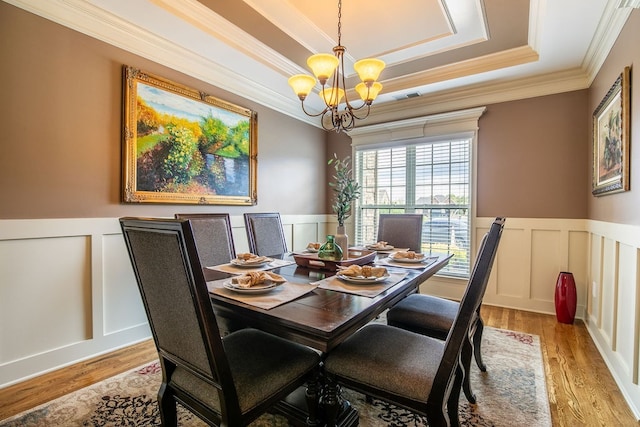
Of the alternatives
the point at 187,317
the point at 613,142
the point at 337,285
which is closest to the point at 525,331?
the point at 613,142

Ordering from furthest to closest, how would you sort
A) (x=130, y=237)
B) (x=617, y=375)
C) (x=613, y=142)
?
(x=613, y=142), (x=617, y=375), (x=130, y=237)

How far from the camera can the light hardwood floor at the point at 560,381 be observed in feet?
5.39

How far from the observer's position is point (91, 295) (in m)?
2.24

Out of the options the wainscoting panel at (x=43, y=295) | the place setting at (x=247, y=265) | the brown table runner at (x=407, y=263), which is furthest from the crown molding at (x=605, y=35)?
the wainscoting panel at (x=43, y=295)

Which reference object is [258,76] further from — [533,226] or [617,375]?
[617,375]

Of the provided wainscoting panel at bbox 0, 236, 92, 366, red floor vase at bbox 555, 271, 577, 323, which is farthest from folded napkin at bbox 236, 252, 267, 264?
red floor vase at bbox 555, 271, 577, 323

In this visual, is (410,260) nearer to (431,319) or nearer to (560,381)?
(431,319)

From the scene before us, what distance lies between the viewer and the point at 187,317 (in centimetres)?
101

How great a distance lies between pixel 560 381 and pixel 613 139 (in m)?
1.74

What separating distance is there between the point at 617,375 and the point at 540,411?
0.76 metres

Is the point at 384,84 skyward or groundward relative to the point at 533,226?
skyward

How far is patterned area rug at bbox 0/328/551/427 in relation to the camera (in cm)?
156

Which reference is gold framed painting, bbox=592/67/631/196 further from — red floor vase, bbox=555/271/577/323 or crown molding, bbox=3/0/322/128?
crown molding, bbox=3/0/322/128

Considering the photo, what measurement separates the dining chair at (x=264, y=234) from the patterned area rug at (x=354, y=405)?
3.60 feet
